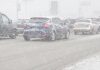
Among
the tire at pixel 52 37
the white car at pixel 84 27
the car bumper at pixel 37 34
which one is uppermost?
the car bumper at pixel 37 34

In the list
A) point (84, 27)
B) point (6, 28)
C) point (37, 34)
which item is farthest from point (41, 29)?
point (84, 27)

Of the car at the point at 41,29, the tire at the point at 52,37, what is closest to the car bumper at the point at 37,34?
the car at the point at 41,29

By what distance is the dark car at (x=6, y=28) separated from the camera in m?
23.8

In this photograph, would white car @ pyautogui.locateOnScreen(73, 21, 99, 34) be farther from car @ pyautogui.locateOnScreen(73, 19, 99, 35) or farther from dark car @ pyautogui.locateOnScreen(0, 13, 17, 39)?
dark car @ pyautogui.locateOnScreen(0, 13, 17, 39)

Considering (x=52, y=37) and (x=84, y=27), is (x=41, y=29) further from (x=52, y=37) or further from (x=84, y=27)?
(x=84, y=27)

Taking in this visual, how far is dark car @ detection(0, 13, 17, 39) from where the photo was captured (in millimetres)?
23766

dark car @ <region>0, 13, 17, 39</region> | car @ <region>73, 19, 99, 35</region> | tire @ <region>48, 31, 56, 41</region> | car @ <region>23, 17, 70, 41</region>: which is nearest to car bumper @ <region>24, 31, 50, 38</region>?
car @ <region>23, 17, 70, 41</region>

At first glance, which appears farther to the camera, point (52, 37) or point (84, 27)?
point (84, 27)

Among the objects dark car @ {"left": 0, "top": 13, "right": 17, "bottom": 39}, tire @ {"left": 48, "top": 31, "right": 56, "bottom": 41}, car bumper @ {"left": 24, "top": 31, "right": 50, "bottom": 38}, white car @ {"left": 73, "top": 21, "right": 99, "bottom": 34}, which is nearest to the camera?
car bumper @ {"left": 24, "top": 31, "right": 50, "bottom": 38}

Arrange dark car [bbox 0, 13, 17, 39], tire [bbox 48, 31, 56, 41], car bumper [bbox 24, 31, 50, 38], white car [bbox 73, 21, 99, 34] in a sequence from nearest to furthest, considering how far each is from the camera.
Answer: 1. car bumper [bbox 24, 31, 50, 38]
2. tire [bbox 48, 31, 56, 41]
3. dark car [bbox 0, 13, 17, 39]
4. white car [bbox 73, 21, 99, 34]

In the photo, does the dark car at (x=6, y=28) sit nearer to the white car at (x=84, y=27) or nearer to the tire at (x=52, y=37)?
the tire at (x=52, y=37)

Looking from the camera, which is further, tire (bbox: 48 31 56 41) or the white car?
the white car

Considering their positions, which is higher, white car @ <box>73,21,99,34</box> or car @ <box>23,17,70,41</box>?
car @ <box>23,17,70,41</box>

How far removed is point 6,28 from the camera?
79.2 feet
